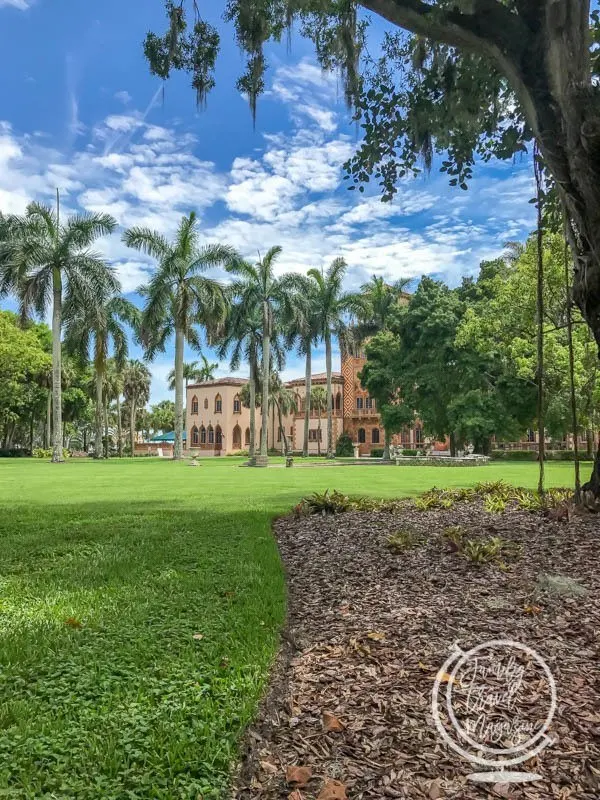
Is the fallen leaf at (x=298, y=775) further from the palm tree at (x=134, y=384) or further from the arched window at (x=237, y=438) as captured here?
the arched window at (x=237, y=438)

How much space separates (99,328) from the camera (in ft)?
101

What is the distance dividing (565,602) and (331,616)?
5.31 feet

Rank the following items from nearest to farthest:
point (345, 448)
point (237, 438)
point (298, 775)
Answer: point (298, 775), point (345, 448), point (237, 438)

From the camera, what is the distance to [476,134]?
785 cm

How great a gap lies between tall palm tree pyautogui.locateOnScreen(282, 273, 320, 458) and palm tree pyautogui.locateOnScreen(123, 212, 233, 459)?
4.84m

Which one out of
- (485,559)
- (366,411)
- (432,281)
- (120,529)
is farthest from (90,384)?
(485,559)

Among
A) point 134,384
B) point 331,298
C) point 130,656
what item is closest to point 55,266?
point 331,298

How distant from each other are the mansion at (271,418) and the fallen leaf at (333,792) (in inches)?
2183

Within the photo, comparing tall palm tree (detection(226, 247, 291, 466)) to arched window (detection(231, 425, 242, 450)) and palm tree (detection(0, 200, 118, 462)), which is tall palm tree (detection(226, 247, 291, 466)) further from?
arched window (detection(231, 425, 242, 450))

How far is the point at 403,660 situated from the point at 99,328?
99.2ft

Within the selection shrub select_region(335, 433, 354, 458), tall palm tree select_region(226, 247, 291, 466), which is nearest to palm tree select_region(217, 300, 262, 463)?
tall palm tree select_region(226, 247, 291, 466)

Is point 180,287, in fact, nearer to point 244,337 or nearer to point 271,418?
point 244,337

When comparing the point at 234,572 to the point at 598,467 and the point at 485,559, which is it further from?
the point at 598,467

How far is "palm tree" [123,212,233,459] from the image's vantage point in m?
30.2
